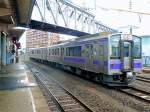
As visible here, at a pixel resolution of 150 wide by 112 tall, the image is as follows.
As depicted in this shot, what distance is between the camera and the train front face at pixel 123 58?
49.4 ft

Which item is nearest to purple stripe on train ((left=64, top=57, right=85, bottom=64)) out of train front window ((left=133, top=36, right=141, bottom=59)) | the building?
train front window ((left=133, top=36, right=141, bottom=59))

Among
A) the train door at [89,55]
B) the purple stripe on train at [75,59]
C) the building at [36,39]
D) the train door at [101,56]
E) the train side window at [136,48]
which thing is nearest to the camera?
the train door at [101,56]

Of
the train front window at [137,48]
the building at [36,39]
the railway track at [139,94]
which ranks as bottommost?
→ the railway track at [139,94]

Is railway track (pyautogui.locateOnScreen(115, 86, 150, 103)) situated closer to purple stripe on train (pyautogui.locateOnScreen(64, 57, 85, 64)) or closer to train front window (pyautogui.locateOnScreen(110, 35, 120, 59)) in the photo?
train front window (pyautogui.locateOnScreen(110, 35, 120, 59))

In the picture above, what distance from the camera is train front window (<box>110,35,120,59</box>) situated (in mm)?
15043

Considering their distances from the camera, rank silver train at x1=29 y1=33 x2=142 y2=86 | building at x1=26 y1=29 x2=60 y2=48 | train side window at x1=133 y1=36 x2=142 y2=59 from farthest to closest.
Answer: building at x1=26 y1=29 x2=60 y2=48, train side window at x1=133 y1=36 x2=142 y2=59, silver train at x1=29 y1=33 x2=142 y2=86

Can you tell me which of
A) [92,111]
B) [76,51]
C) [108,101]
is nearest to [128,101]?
[108,101]

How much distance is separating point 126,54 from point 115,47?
0.80 m

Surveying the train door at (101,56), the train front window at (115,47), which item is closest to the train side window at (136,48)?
the train front window at (115,47)

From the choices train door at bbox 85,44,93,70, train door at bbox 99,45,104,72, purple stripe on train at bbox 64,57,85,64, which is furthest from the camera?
purple stripe on train at bbox 64,57,85,64

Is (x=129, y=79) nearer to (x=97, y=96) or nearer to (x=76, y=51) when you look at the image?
(x=97, y=96)

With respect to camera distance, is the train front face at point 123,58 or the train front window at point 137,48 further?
the train front window at point 137,48

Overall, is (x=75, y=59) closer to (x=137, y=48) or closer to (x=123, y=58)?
(x=137, y=48)

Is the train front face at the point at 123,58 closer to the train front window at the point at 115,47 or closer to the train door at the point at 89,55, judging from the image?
the train front window at the point at 115,47
